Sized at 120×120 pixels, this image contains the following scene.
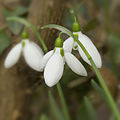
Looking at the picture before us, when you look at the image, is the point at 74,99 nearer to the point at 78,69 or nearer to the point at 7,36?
the point at 7,36

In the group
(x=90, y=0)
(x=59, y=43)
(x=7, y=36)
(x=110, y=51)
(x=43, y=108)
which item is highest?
(x=59, y=43)

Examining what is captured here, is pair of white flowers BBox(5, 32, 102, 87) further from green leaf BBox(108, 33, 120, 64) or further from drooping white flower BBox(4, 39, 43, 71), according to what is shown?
green leaf BBox(108, 33, 120, 64)

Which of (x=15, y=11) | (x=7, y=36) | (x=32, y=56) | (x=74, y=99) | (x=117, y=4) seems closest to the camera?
(x=32, y=56)

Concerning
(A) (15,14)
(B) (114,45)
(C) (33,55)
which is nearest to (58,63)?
(C) (33,55)

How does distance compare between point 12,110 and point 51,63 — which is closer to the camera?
point 51,63

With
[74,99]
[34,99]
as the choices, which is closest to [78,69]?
[74,99]

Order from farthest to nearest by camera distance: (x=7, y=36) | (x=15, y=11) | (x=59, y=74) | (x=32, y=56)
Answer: (x=15, y=11) → (x=7, y=36) → (x=32, y=56) → (x=59, y=74)

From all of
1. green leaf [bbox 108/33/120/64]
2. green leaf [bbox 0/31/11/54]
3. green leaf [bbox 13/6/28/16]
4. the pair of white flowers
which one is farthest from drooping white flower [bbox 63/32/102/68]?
green leaf [bbox 108/33/120/64]

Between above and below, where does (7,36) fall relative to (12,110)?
above
